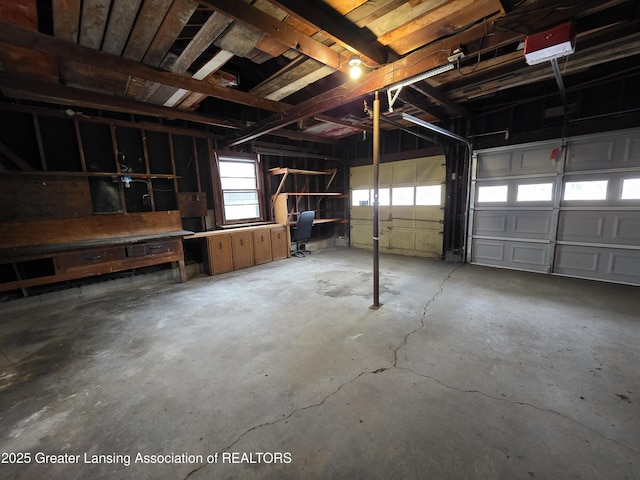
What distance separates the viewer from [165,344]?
2.55 m

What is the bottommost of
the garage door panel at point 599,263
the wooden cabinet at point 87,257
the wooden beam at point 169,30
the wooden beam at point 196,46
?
the garage door panel at point 599,263

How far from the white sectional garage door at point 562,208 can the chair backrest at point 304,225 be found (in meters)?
3.42

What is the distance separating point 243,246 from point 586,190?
6.10 metres

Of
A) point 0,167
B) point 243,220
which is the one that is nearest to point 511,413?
point 243,220

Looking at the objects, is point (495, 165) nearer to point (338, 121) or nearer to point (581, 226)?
point (581, 226)

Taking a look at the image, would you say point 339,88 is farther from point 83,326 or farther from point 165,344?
point 83,326

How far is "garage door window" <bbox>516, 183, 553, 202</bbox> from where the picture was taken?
4.40 meters

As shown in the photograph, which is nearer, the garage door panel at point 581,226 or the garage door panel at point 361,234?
the garage door panel at point 581,226

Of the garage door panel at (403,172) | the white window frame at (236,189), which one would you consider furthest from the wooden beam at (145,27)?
the garage door panel at (403,172)

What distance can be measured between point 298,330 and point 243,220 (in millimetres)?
3760

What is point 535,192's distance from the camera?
14.8 ft

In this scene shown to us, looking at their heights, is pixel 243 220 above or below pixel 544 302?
above

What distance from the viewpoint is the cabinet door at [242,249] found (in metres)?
5.15

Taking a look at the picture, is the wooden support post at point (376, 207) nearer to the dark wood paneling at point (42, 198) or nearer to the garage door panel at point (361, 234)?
the garage door panel at point (361, 234)
